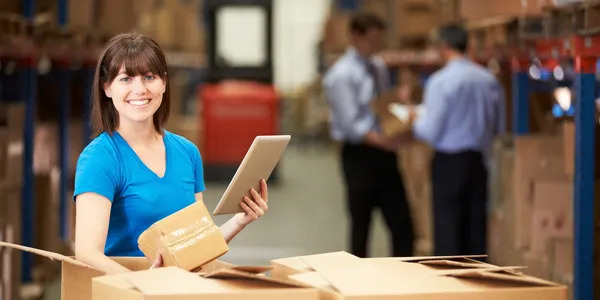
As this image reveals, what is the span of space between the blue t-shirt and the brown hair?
0.24ft

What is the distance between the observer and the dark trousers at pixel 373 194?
7.48 metres

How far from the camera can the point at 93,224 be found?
3207 mm

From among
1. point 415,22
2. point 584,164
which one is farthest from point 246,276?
point 415,22

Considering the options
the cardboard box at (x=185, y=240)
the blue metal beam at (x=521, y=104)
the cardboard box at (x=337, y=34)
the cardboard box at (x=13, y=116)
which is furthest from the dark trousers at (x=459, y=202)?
the cardboard box at (x=337, y=34)

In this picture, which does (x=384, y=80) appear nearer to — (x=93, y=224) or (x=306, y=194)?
(x=93, y=224)

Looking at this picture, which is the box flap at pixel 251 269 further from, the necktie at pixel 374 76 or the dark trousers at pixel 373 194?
the necktie at pixel 374 76

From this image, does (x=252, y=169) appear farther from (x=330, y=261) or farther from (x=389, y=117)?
(x=389, y=117)

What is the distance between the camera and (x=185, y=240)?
3.08 metres

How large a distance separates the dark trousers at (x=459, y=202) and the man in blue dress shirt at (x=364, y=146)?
0.30 metres

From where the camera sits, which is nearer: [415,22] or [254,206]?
[254,206]

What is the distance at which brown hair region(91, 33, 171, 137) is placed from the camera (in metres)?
3.36

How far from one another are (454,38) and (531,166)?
1.24m

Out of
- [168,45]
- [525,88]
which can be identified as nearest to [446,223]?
[525,88]

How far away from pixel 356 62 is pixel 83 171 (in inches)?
177
